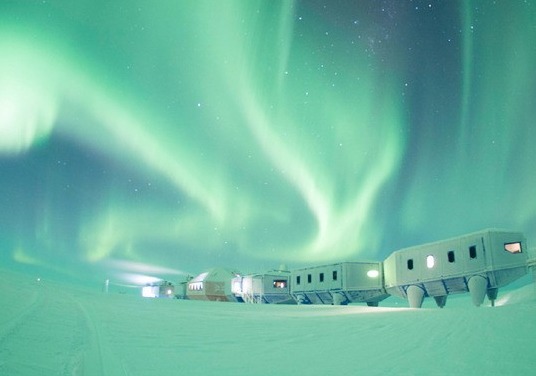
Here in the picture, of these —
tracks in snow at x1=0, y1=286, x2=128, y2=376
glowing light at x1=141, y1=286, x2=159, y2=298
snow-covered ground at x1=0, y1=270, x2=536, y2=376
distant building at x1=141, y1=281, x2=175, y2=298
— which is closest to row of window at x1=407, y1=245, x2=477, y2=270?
snow-covered ground at x1=0, y1=270, x2=536, y2=376

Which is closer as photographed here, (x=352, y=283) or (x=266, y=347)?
(x=266, y=347)

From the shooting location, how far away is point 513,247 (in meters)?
22.8

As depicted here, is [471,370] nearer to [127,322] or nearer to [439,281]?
[127,322]

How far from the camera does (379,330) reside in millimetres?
8336

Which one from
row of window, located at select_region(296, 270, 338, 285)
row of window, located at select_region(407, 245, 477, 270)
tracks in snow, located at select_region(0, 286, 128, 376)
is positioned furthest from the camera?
row of window, located at select_region(296, 270, 338, 285)

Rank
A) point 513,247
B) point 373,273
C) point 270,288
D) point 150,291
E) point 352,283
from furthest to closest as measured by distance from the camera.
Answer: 1. point 150,291
2. point 270,288
3. point 373,273
4. point 352,283
5. point 513,247

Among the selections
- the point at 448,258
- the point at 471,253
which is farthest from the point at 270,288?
the point at 471,253

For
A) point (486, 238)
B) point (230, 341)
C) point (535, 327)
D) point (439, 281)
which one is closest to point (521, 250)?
point (486, 238)

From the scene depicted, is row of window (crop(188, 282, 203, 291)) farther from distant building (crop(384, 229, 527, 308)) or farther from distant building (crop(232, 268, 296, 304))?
distant building (crop(384, 229, 527, 308))

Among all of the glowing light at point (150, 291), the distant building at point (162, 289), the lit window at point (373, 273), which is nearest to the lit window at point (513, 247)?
the lit window at point (373, 273)

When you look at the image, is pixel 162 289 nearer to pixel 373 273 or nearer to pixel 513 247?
pixel 373 273

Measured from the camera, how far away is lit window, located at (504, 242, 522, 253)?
2276 cm

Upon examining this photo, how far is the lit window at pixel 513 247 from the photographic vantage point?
2276 centimetres

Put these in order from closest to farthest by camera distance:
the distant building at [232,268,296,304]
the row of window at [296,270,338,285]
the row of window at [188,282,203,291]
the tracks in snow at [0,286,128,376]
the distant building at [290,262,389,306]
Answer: the tracks in snow at [0,286,128,376]
the distant building at [290,262,389,306]
the row of window at [296,270,338,285]
the distant building at [232,268,296,304]
the row of window at [188,282,203,291]
